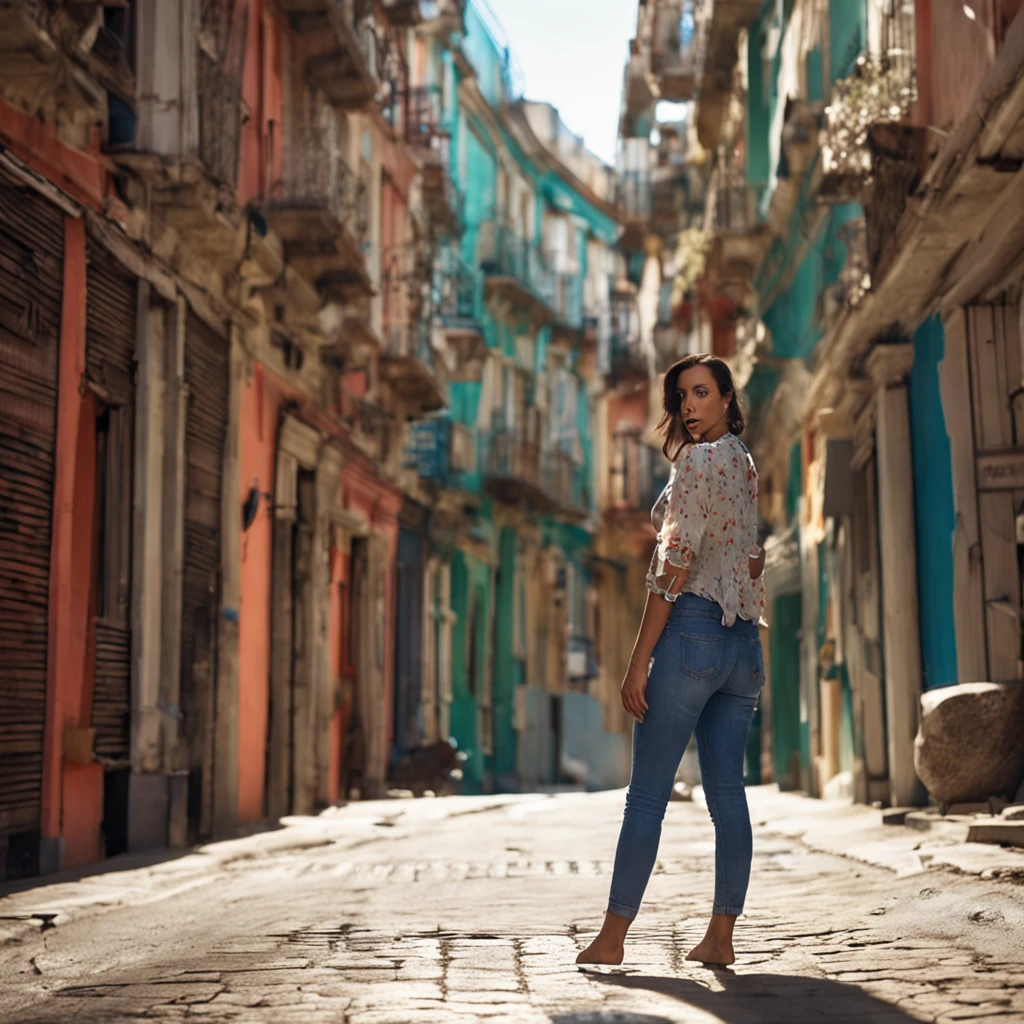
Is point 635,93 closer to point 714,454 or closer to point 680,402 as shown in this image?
point 680,402

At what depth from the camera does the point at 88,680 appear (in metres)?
11.7

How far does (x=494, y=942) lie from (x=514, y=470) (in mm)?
29013

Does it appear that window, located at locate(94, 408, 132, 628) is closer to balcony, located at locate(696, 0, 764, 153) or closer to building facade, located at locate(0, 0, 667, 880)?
building facade, located at locate(0, 0, 667, 880)

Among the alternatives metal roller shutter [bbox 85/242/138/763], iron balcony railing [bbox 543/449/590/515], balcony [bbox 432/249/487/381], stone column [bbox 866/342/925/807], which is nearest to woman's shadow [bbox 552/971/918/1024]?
metal roller shutter [bbox 85/242/138/763]

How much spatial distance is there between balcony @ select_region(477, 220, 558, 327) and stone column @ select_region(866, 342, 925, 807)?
20974 millimetres

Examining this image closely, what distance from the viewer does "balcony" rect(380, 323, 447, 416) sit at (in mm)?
23609

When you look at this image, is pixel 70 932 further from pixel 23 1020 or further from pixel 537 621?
pixel 537 621

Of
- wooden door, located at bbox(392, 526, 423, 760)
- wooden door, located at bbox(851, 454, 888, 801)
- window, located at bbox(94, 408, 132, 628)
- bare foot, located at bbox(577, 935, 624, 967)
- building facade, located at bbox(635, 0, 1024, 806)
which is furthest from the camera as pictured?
wooden door, located at bbox(392, 526, 423, 760)

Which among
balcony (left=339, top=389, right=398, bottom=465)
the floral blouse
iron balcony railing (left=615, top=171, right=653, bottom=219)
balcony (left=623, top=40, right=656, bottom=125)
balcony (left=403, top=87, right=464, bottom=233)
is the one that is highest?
balcony (left=623, top=40, right=656, bottom=125)

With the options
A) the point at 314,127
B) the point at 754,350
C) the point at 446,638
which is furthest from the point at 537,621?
the point at 314,127

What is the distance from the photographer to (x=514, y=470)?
34969 mm

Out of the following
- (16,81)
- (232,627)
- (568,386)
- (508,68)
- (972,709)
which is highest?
(508,68)

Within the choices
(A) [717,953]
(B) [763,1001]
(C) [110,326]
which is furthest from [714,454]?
(C) [110,326]

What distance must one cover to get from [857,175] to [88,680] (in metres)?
6.94
